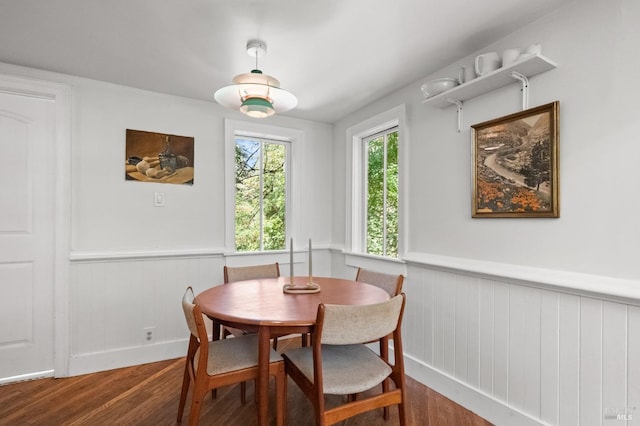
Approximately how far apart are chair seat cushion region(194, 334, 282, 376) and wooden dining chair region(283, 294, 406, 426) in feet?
0.59

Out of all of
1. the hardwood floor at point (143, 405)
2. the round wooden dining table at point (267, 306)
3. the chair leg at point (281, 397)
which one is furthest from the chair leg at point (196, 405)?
the hardwood floor at point (143, 405)

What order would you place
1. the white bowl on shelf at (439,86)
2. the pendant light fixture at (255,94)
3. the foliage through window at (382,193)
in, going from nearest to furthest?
the pendant light fixture at (255,94) → the white bowl on shelf at (439,86) → the foliage through window at (382,193)

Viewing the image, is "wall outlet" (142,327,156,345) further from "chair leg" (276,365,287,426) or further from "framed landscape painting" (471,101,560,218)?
"framed landscape painting" (471,101,560,218)

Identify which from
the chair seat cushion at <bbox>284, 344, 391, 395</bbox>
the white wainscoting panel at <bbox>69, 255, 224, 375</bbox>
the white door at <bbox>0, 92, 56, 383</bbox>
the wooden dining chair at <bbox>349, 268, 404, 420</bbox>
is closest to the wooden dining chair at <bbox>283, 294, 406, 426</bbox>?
the chair seat cushion at <bbox>284, 344, 391, 395</bbox>

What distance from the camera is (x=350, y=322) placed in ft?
4.53

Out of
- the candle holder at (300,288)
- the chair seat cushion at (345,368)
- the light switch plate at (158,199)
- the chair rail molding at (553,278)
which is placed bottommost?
the chair seat cushion at (345,368)

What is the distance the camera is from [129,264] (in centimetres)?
268

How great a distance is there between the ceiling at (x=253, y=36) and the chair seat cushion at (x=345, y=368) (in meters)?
1.81

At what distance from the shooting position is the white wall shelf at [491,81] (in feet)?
5.33

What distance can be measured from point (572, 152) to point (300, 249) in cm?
246

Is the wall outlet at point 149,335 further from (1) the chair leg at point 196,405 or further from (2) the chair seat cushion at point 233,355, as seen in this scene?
(1) the chair leg at point 196,405

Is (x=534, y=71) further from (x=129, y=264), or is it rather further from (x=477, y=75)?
(x=129, y=264)

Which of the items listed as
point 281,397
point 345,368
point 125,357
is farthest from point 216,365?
point 125,357

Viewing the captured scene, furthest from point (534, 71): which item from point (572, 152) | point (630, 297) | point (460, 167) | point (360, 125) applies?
point (360, 125)
